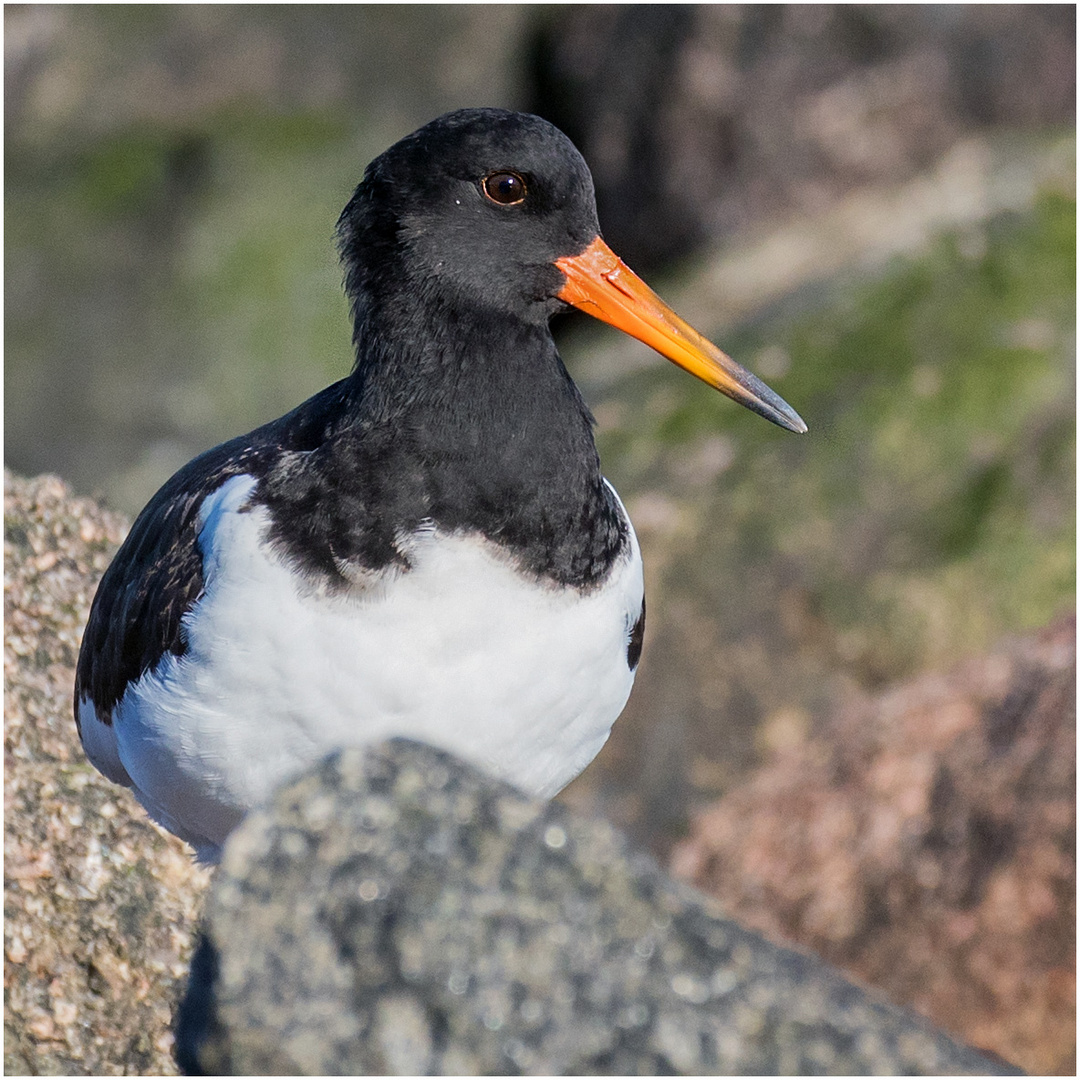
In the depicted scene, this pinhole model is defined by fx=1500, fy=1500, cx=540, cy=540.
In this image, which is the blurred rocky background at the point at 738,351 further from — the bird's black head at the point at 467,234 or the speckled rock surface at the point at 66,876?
Result: the bird's black head at the point at 467,234

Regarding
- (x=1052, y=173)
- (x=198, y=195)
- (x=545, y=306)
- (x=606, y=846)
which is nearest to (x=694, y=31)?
Result: (x=1052, y=173)

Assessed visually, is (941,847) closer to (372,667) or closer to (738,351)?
(738,351)

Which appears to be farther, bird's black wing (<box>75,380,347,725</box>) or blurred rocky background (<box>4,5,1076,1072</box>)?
blurred rocky background (<box>4,5,1076,1072</box>)

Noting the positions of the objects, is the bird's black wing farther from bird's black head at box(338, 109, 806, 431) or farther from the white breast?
bird's black head at box(338, 109, 806, 431)

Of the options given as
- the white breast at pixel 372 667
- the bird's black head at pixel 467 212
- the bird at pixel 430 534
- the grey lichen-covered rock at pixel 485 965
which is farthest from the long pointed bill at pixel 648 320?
the grey lichen-covered rock at pixel 485 965

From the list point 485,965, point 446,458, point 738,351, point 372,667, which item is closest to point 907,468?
point 738,351

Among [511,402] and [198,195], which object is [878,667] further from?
[198,195]

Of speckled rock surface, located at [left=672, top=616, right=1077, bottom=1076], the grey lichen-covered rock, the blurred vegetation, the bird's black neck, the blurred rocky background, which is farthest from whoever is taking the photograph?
the blurred vegetation

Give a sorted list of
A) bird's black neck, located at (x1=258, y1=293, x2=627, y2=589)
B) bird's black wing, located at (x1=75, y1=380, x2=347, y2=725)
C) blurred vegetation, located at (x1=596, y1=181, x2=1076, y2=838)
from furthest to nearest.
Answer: blurred vegetation, located at (x1=596, y1=181, x2=1076, y2=838), bird's black wing, located at (x1=75, y1=380, x2=347, y2=725), bird's black neck, located at (x1=258, y1=293, x2=627, y2=589)

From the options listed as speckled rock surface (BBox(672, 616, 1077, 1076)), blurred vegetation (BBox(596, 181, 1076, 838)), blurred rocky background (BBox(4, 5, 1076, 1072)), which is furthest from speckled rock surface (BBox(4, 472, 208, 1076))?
blurred vegetation (BBox(596, 181, 1076, 838))
